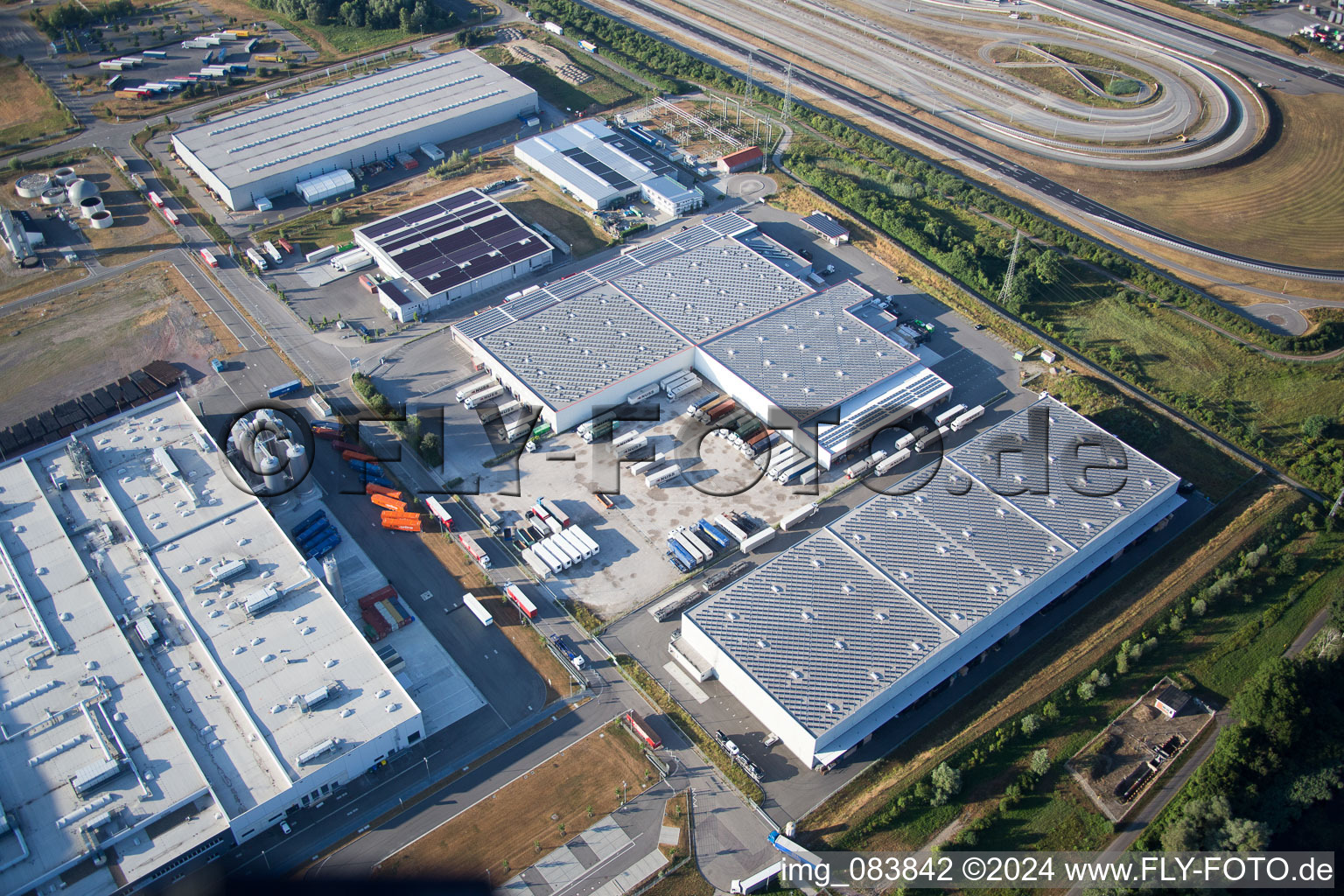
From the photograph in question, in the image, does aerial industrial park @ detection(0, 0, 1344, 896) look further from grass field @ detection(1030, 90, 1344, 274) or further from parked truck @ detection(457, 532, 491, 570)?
grass field @ detection(1030, 90, 1344, 274)

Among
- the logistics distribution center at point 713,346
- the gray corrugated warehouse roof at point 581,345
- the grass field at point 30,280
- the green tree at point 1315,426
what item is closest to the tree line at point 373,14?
the grass field at point 30,280

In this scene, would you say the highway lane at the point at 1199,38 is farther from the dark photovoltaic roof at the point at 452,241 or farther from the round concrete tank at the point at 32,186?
the round concrete tank at the point at 32,186

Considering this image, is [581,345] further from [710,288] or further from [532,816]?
[532,816]

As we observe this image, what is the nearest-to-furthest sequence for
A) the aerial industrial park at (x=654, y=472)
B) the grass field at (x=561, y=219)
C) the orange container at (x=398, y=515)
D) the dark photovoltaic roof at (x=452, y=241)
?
the aerial industrial park at (x=654, y=472) < the orange container at (x=398, y=515) < the dark photovoltaic roof at (x=452, y=241) < the grass field at (x=561, y=219)

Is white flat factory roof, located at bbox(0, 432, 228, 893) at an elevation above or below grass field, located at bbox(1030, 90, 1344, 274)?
below

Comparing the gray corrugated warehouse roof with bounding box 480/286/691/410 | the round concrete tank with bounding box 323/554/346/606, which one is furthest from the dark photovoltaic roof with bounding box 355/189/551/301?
the round concrete tank with bounding box 323/554/346/606

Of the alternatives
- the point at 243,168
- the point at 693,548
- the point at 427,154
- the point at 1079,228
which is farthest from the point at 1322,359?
the point at 243,168

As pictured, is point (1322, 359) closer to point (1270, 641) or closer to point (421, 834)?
point (1270, 641)
